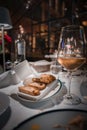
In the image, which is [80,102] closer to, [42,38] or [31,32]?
[42,38]

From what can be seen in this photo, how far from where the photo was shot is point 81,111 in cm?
50

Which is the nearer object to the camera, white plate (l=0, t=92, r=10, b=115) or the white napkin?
white plate (l=0, t=92, r=10, b=115)

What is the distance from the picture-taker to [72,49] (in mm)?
833

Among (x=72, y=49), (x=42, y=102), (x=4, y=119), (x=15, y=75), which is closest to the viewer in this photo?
(x=4, y=119)

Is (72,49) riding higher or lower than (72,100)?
higher

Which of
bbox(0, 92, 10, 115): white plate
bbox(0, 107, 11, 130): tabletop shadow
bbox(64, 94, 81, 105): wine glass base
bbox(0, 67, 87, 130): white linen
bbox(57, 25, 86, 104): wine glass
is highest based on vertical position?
bbox(57, 25, 86, 104): wine glass

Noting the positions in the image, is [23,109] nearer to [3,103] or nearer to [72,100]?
[3,103]

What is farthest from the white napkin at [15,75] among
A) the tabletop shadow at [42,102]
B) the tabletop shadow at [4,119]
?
the tabletop shadow at [4,119]

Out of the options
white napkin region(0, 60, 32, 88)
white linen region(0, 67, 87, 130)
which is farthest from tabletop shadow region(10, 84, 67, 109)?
white napkin region(0, 60, 32, 88)

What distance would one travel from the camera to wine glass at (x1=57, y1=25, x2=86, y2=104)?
76 centimetres

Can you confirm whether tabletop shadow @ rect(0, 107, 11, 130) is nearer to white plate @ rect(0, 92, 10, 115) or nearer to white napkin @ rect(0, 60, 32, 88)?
white plate @ rect(0, 92, 10, 115)

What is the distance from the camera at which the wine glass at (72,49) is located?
0.76 m

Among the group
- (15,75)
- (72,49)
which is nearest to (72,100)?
(72,49)

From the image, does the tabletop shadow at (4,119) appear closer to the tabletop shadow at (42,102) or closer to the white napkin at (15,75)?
the tabletop shadow at (42,102)
